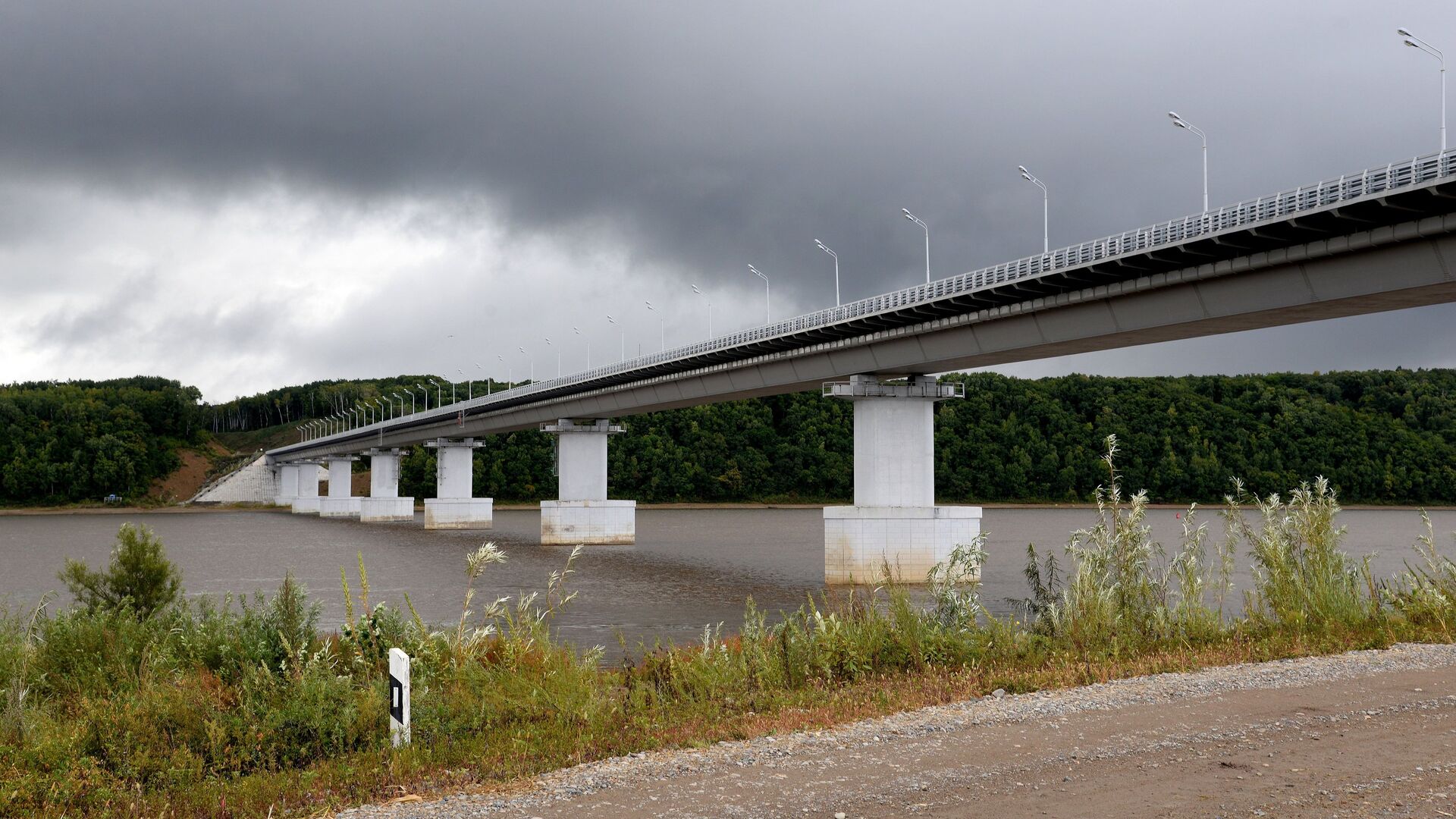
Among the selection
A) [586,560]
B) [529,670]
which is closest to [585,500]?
[586,560]

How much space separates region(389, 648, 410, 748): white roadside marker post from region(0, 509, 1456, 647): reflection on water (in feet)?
10.4

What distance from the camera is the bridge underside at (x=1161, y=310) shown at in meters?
25.0

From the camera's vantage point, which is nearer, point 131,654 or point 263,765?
point 263,765

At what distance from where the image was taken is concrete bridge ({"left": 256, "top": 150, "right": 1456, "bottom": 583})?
81.7 feet

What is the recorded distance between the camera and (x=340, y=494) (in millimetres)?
133875

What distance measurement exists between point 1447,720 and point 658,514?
119m

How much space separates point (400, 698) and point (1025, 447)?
138404mm

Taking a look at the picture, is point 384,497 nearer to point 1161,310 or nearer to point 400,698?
point 1161,310

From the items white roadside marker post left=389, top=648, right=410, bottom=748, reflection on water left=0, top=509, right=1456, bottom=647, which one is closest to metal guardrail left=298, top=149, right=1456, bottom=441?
reflection on water left=0, top=509, right=1456, bottom=647

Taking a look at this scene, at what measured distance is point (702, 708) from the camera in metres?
10.2

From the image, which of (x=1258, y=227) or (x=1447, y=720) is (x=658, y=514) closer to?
(x=1258, y=227)

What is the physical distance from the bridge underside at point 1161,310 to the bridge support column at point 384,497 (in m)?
66.7

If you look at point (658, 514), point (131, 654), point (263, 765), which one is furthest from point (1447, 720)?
point (658, 514)

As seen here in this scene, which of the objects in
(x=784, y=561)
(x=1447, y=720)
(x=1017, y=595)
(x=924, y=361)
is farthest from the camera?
(x=784, y=561)
